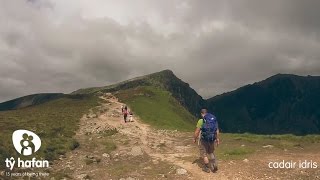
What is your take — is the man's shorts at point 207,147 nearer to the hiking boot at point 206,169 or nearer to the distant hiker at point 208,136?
the distant hiker at point 208,136

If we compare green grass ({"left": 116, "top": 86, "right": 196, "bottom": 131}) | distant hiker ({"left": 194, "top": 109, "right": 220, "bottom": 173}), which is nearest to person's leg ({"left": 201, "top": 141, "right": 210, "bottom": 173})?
distant hiker ({"left": 194, "top": 109, "right": 220, "bottom": 173})

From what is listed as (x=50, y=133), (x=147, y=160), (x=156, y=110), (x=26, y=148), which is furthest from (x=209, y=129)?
(x=156, y=110)

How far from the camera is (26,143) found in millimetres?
34062

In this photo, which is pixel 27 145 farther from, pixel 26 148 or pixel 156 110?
pixel 156 110

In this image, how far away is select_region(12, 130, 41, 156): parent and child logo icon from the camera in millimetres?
31625

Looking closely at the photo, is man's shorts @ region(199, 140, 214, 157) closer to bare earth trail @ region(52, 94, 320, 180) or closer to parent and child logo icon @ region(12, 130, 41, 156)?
bare earth trail @ region(52, 94, 320, 180)

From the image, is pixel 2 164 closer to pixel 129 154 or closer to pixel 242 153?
pixel 129 154

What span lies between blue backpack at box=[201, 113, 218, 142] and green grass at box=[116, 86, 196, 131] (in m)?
28.8

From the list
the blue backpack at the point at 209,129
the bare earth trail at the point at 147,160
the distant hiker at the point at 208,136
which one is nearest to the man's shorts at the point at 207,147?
the distant hiker at the point at 208,136

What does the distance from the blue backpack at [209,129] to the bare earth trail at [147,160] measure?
232 centimetres

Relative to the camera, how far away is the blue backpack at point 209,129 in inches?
988

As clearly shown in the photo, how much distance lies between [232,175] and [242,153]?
20.7 ft

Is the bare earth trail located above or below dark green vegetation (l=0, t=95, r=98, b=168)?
below

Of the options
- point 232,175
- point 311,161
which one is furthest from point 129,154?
point 311,161
